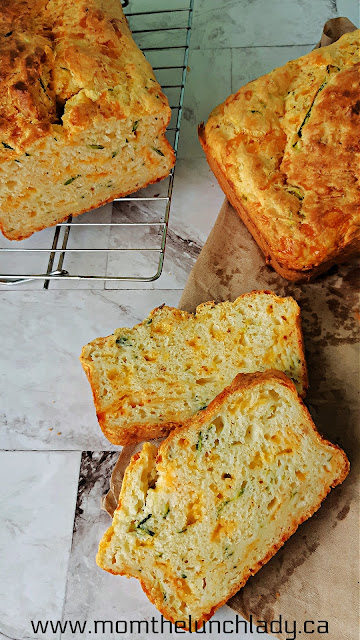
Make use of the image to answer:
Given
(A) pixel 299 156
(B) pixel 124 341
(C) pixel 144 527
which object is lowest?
(C) pixel 144 527

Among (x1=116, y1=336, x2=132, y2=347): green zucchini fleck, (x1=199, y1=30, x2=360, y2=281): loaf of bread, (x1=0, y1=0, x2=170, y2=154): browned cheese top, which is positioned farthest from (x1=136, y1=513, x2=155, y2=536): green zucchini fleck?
(x1=0, y1=0, x2=170, y2=154): browned cheese top

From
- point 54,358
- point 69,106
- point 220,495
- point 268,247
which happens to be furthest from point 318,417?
point 69,106

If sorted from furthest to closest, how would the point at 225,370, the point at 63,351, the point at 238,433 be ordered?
the point at 63,351
the point at 225,370
the point at 238,433

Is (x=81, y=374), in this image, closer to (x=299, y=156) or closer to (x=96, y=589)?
(x=96, y=589)

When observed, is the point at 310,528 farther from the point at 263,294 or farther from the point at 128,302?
the point at 128,302

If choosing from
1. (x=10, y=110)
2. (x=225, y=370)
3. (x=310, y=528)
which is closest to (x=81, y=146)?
(x=10, y=110)

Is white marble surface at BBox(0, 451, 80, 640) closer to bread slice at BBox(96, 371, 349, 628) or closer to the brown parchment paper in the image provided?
the brown parchment paper
